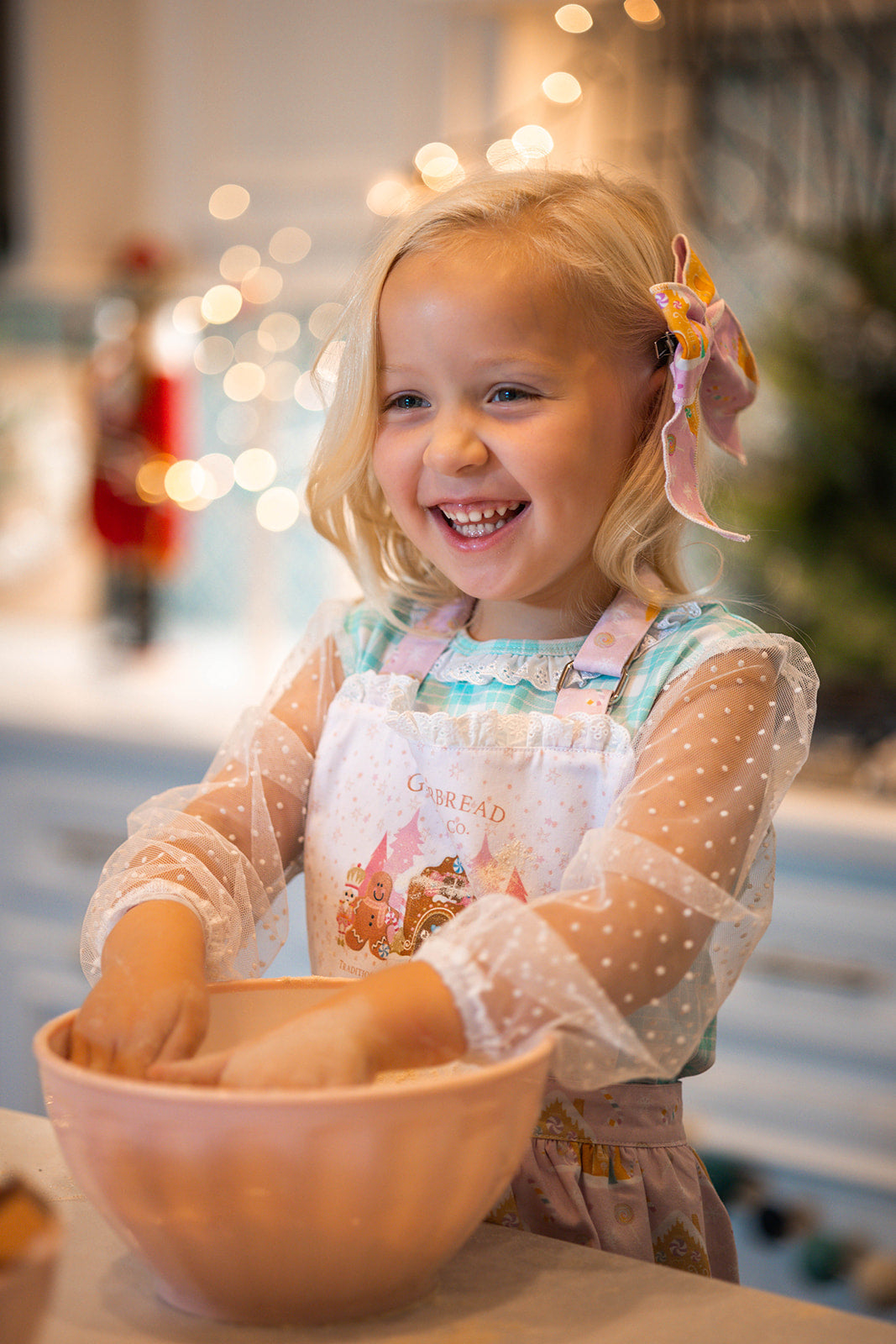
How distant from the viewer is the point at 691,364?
2.33 feet

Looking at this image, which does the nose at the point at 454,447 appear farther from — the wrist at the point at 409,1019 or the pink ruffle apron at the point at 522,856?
the wrist at the point at 409,1019

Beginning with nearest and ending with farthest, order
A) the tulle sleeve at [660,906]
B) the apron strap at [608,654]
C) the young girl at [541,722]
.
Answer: the tulle sleeve at [660,906] → the young girl at [541,722] → the apron strap at [608,654]

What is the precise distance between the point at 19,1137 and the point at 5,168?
190cm

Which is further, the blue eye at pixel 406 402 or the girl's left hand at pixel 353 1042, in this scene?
the blue eye at pixel 406 402

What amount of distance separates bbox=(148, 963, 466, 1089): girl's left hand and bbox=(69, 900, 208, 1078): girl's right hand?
1.6 inches

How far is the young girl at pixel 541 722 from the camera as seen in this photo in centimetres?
63

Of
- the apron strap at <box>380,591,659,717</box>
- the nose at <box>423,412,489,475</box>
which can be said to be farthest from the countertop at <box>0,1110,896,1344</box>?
the nose at <box>423,412,489,475</box>

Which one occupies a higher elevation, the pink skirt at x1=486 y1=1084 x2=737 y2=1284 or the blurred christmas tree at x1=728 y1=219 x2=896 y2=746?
the blurred christmas tree at x1=728 y1=219 x2=896 y2=746

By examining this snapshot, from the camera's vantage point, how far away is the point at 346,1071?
48cm

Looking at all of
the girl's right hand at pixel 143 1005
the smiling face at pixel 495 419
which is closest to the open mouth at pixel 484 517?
the smiling face at pixel 495 419

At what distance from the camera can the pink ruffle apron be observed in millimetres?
702

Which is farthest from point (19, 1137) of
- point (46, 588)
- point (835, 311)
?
point (46, 588)

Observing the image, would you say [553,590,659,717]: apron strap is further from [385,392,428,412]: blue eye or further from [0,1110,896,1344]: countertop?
[0,1110,896,1344]: countertop

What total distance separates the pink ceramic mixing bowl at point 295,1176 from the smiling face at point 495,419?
333 mm
